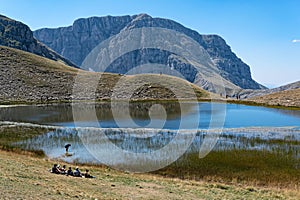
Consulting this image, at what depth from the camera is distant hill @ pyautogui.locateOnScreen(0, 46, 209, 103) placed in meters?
135

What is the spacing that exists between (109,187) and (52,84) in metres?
133

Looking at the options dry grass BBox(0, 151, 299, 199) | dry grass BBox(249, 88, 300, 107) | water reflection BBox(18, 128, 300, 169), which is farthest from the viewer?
dry grass BBox(249, 88, 300, 107)

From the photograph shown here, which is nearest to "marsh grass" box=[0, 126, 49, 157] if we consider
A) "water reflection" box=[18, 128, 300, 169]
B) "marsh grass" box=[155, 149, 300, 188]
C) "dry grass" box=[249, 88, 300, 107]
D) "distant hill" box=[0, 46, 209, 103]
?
"water reflection" box=[18, 128, 300, 169]

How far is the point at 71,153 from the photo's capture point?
1534 inches

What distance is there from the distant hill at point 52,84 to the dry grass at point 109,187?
102 metres

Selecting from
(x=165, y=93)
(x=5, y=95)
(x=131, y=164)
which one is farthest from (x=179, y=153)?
(x=165, y=93)

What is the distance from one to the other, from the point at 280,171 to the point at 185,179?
32.5 feet

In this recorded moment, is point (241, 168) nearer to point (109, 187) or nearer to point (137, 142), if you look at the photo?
point (109, 187)

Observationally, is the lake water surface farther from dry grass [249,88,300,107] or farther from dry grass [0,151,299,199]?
dry grass [249,88,300,107]

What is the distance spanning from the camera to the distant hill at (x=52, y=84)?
5300 inches

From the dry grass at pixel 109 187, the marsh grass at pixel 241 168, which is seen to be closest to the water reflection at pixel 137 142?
the marsh grass at pixel 241 168

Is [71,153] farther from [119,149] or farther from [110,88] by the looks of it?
[110,88]

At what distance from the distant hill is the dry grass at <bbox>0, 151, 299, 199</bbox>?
334ft

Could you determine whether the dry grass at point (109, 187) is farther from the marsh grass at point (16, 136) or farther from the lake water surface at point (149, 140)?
the marsh grass at point (16, 136)
